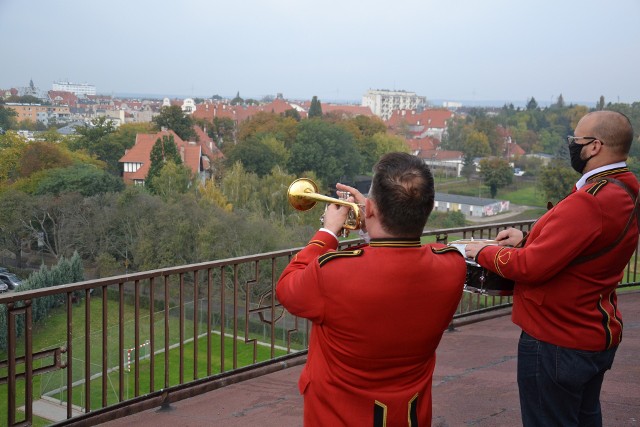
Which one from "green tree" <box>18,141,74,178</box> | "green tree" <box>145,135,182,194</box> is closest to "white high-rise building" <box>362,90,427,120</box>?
"green tree" <box>145,135,182,194</box>

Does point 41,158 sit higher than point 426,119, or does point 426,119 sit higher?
point 426,119

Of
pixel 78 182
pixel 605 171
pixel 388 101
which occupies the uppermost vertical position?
pixel 388 101

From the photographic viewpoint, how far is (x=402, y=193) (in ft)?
5.32

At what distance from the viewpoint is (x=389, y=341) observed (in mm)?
1654

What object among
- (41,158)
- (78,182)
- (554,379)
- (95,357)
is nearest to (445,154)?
(78,182)

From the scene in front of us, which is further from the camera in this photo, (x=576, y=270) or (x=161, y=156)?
(x=161, y=156)

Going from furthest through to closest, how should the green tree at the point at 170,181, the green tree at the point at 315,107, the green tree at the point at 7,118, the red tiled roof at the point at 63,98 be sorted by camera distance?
the green tree at the point at 315,107
the red tiled roof at the point at 63,98
the green tree at the point at 170,181
the green tree at the point at 7,118

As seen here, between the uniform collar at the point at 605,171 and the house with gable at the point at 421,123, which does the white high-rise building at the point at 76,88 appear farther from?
the uniform collar at the point at 605,171

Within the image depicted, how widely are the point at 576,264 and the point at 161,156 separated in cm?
3548

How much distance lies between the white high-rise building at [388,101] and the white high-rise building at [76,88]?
61661 millimetres

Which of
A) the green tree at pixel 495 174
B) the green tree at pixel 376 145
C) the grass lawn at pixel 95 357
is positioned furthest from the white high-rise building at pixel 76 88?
the grass lawn at pixel 95 357

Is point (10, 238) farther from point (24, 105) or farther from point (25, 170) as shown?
point (24, 105)

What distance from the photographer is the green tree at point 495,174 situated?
162 ft

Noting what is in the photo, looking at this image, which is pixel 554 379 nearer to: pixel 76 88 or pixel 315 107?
pixel 76 88
